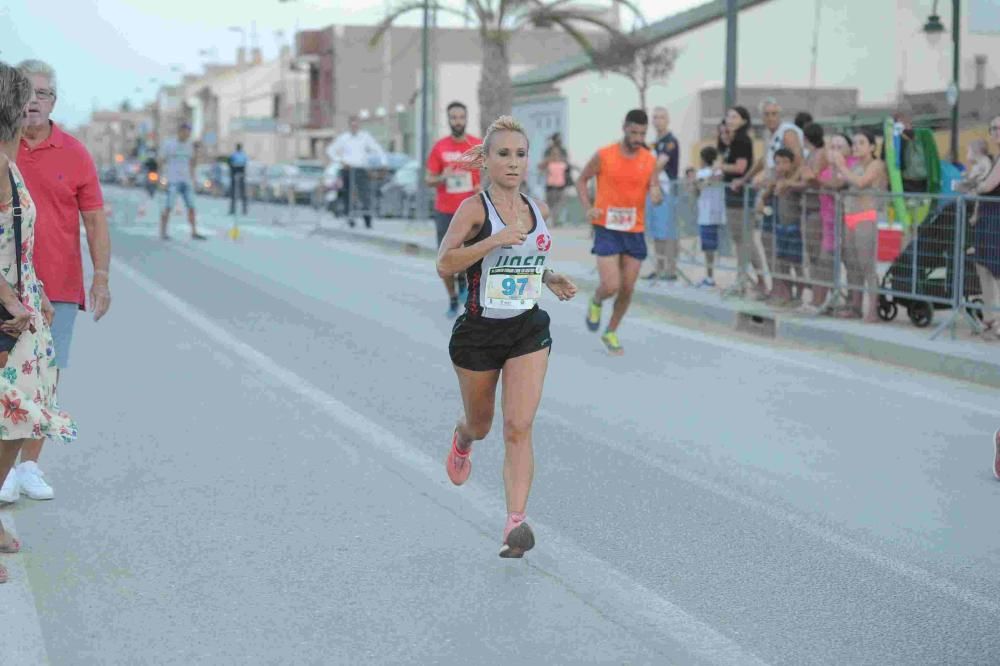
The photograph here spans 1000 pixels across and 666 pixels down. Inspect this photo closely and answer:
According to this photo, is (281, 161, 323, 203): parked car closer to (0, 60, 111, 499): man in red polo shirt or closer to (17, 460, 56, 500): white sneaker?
(17, 460, 56, 500): white sneaker

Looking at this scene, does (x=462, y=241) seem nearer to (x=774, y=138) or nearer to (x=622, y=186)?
(x=622, y=186)

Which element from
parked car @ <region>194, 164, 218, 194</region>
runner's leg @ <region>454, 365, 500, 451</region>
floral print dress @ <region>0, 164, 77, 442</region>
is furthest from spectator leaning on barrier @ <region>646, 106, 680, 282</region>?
parked car @ <region>194, 164, 218, 194</region>

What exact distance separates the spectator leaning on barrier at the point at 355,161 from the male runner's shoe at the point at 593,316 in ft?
52.4

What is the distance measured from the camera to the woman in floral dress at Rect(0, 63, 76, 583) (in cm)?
533

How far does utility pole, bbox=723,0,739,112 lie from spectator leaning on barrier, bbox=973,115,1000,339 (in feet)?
19.0

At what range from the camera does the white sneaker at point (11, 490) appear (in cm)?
678

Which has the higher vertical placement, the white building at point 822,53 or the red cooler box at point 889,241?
the white building at point 822,53

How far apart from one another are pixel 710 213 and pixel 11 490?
11040mm

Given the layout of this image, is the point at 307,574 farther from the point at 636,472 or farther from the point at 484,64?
the point at 484,64

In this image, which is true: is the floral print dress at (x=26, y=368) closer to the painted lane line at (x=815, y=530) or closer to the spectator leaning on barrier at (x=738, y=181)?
the painted lane line at (x=815, y=530)

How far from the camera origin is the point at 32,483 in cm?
693

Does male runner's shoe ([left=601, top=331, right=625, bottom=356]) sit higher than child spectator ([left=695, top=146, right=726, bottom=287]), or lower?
lower

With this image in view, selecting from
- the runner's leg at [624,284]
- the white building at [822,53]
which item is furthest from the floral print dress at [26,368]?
the white building at [822,53]

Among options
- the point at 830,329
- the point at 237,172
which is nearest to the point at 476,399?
the point at 830,329
